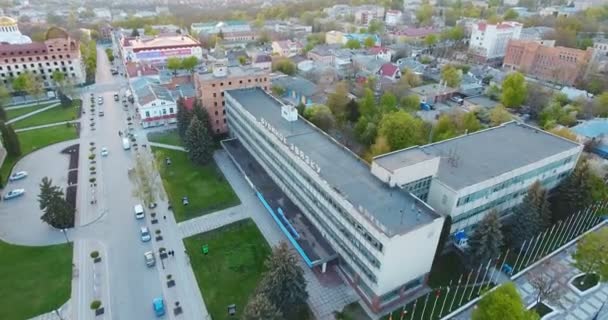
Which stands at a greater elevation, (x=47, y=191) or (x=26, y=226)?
(x=47, y=191)

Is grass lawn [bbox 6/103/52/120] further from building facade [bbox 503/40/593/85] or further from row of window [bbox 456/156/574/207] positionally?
building facade [bbox 503/40/593/85]

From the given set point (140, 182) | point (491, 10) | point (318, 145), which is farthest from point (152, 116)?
point (491, 10)

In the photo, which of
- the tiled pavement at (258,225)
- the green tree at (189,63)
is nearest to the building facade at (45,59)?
the green tree at (189,63)

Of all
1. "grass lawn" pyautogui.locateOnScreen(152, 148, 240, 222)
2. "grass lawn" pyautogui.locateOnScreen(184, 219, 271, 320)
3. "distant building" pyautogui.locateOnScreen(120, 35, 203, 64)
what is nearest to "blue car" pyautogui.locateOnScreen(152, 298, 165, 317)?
"grass lawn" pyautogui.locateOnScreen(184, 219, 271, 320)

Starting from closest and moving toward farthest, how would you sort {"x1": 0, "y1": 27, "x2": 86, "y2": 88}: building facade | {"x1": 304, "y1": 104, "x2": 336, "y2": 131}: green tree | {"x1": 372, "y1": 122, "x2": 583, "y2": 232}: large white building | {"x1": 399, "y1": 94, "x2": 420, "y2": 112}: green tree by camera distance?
{"x1": 372, "y1": 122, "x2": 583, "y2": 232}: large white building → {"x1": 304, "y1": 104, "x2": 336, "y2": 131}: green tree → {"x1": 399, "y1": 94, "x2": 420, "y2": 112}: green tree → {"x1": 0, "y1": 27, "x2": 86, "y2": 88}: building facade

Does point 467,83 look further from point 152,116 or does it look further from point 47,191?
point 47,191

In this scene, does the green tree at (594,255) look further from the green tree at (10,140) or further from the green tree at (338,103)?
the green tree at (10,140)
